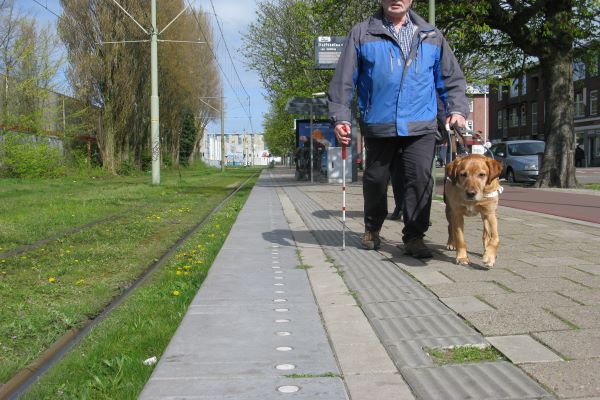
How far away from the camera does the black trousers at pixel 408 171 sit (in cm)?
528

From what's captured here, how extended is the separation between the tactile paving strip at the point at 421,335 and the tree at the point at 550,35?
13524 mm

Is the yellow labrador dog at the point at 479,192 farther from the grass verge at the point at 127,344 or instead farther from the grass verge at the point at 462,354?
the grass verge at the point at 127,344

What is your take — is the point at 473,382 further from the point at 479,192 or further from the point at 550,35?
the point at 550,35

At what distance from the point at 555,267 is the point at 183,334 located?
3061 mm

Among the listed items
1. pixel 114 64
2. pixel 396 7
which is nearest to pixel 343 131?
pixel 396 7

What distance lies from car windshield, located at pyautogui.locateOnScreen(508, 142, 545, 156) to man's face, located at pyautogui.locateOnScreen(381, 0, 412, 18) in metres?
19.0

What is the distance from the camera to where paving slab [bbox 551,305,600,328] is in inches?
126

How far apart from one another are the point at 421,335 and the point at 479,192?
180 centimetres

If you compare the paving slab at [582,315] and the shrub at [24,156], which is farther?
the shrub at [24,156]

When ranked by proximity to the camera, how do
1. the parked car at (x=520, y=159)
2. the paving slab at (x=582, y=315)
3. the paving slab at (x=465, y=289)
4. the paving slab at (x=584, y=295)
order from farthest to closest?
the parked car at (x=520, y=159), the paving slab at (x=465, y=289), the paving slab at (x=584, y=295), the paving slab at (x=582, y=315)

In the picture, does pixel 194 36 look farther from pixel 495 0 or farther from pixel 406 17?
pixel 406 17

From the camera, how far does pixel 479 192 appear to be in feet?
15.1

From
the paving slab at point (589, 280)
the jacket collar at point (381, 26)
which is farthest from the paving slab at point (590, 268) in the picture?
the jacket collar at point (381, 26)

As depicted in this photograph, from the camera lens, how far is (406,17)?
210 inches
